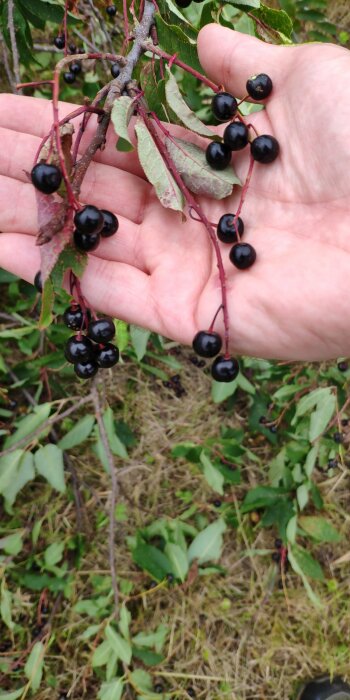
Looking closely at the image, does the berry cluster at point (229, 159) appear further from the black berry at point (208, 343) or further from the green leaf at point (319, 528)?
the green leaf at point (319, 528)

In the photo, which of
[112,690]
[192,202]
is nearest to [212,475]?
[112,690]

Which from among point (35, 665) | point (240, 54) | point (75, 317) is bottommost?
point (35, 665)

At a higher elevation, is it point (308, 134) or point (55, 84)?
point (308, 134)

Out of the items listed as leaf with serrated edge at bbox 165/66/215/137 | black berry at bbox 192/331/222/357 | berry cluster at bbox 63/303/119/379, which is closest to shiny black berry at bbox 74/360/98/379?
berry cluster at bbox 63/303/119/379

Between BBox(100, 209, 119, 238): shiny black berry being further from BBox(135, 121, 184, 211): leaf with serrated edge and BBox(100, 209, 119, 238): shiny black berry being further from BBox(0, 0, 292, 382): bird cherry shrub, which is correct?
BBox(135, 121, 184, 211): leaf with serrated edge

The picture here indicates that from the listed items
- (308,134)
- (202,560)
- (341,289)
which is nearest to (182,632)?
(202,560)

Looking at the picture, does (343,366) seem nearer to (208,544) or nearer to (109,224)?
(208,544)

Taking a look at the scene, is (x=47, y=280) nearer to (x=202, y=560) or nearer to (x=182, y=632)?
(x=202, y=560)
